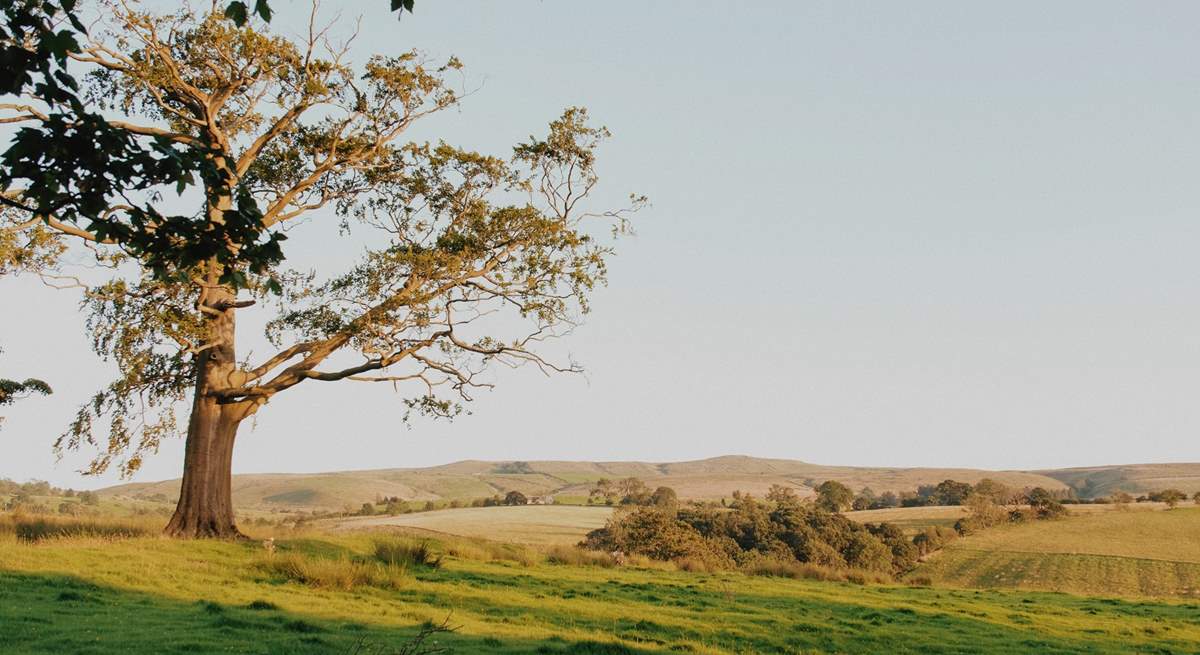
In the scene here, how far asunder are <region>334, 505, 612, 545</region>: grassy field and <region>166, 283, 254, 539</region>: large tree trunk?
150 feet

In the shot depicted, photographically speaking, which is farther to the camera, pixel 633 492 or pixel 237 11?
pixel 633 492

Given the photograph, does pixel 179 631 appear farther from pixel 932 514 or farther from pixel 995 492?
pixel 995 492

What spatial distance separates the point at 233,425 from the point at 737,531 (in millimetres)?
48461

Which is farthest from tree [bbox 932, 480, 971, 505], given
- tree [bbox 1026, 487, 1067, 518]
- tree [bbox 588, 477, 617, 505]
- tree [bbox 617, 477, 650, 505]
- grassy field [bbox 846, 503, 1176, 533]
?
tree [bbox 588, 477, 617, 505]

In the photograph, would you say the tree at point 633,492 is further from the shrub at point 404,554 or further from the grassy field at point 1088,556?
the shrub at point 404,554

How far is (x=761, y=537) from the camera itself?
71750 mm

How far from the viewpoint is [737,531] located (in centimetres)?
7312

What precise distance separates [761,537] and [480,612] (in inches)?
2080

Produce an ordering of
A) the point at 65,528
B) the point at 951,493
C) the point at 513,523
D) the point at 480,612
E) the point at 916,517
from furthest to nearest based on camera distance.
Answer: the point at 951,493
the point at 513,523
the point at 916,517
the point at 65,528
the point at 480,612

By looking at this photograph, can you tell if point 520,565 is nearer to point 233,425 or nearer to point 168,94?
point 233,425

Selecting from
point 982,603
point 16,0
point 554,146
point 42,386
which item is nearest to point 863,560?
point 982,603

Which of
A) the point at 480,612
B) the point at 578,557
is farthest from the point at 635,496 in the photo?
the point at 480,612

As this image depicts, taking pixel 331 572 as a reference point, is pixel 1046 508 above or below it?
below

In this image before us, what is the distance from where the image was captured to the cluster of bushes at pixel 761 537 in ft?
212
